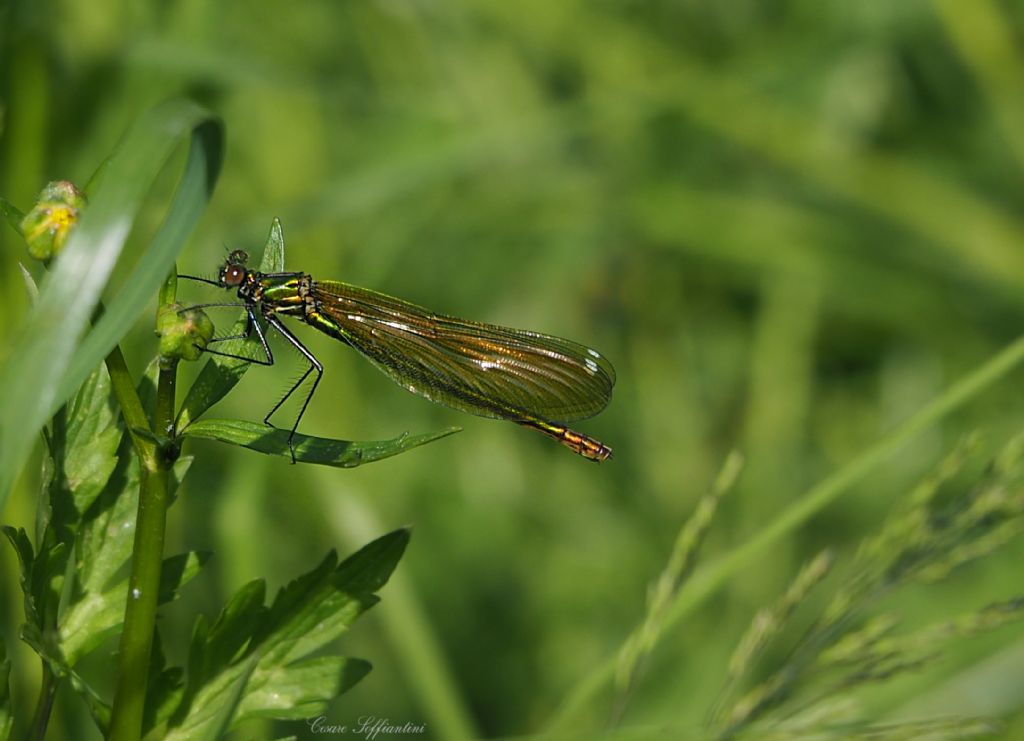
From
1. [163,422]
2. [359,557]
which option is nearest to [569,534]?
[359,557]

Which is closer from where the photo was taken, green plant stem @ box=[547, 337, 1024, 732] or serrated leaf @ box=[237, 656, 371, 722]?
serrated leaf @ box=[237, 656, 371, 722]

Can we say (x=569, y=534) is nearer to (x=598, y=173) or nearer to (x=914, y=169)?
(x=598, y=173)

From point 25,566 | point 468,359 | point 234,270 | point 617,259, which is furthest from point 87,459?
point 617,259

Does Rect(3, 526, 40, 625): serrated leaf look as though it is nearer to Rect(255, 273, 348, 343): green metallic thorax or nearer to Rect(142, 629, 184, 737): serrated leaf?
Rect(142, 629, 184, 737): serrated leaf

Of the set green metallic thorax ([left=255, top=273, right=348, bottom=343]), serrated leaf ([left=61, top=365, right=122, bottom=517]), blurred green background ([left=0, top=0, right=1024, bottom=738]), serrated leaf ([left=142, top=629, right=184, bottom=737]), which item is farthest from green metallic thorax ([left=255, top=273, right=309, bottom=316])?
serrated leaf ([left=142, top=629, right=184, bottom=737])

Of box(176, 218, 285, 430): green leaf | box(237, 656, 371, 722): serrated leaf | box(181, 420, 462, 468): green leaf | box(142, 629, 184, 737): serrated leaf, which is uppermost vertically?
box(176, 218, 285, 430): green leaf

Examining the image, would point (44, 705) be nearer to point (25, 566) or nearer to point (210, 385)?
point (25, 566)
